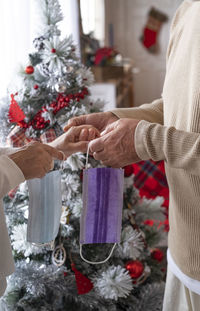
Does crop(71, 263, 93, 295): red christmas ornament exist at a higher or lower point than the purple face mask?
lower

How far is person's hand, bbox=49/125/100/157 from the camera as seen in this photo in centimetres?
113

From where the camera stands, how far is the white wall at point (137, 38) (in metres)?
6.49

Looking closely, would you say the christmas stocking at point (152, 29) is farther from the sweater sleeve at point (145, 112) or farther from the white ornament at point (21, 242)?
the white ornament at point (21, 242)

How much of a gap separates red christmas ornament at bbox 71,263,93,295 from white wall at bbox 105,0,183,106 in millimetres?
5681

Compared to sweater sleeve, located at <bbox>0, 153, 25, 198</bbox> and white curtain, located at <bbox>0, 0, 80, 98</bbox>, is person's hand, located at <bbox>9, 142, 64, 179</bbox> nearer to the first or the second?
sweater sleeve, located at <bbox>0, 153, 25, 198</bbox>

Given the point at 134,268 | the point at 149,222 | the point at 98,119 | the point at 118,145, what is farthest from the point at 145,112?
the point at 149,222

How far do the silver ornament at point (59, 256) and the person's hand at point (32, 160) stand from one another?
1.55 ft

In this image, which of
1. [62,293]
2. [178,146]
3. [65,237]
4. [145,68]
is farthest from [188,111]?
[145,68]

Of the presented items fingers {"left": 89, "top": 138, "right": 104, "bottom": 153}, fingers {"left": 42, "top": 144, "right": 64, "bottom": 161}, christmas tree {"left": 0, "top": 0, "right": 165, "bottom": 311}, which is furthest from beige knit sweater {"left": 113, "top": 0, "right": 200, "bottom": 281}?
christmas tree {"left": 0, "top": 0, "right": 165, "bottom": 311}

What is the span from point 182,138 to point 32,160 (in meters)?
0.37

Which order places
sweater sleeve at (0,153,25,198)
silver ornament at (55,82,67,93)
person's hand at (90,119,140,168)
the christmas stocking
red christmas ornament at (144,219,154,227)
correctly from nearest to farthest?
sweater sleeve at (0,153,25,198) → person's hand at (90,119,140,168) → silver ornament at (55,82,67,93) → red christmas ornament at (144,219,154,227) → the christmas stocking

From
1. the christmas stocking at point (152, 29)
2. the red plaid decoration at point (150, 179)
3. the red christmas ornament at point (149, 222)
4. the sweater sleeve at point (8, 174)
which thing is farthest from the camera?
the christmas stocking at point (152, 29)

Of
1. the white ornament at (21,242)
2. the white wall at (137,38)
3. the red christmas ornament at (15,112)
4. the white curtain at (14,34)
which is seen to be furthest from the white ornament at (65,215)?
the white wall at (137,38)

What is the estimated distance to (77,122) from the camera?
3.92 feet
